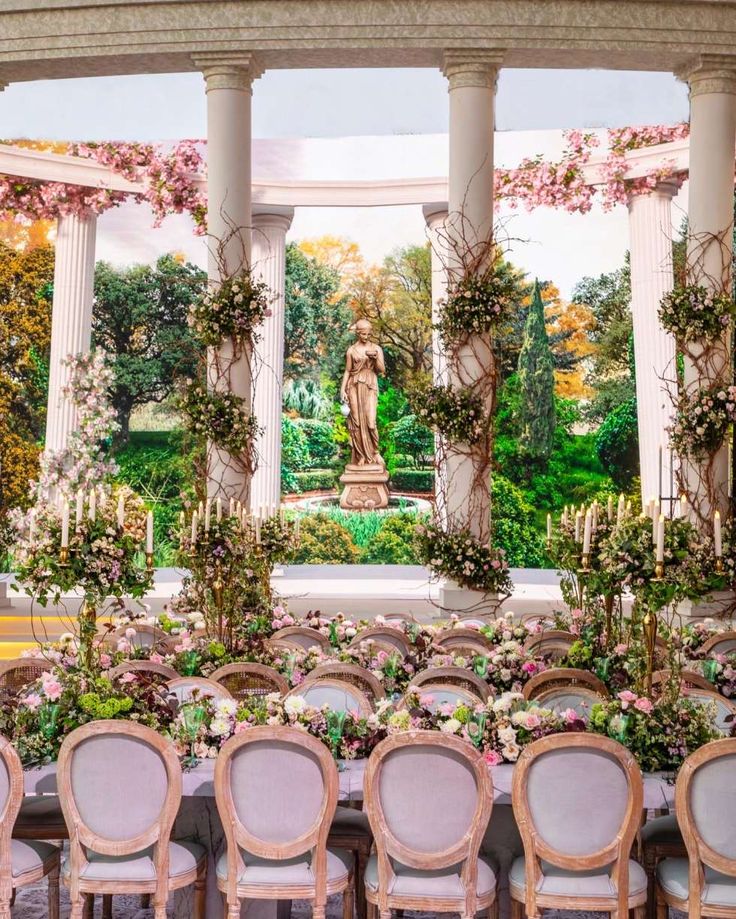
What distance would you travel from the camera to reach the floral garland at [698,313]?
11.4 metres

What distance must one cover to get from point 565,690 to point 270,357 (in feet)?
40.4

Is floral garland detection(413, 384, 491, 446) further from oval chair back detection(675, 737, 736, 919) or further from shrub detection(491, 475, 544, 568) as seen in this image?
shrub detection(491, 475, 544, 568)

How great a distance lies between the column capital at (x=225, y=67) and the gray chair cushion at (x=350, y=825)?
8.27m

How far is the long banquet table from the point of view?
537 centimetres

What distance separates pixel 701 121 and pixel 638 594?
23.1ft

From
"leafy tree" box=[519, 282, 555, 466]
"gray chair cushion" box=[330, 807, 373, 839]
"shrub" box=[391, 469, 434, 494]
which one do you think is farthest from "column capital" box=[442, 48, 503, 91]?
"shrub" box=[391, 469, 434, 494]

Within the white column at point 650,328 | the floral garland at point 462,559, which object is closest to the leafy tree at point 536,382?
the white column at point 650,328

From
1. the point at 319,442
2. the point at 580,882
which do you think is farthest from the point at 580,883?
the point at 319,442

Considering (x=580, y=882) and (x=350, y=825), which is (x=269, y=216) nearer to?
(x=350, y=825)

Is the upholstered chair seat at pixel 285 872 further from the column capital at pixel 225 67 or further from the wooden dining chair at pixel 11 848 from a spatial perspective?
the column capital at pixel 225 67

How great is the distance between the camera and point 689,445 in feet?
37.9

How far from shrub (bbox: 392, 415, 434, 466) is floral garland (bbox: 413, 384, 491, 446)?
9677mm

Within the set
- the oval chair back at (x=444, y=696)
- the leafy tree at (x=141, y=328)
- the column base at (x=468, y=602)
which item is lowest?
the oval chair back at (x=444, y=696)

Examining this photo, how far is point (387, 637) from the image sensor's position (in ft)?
28.7
